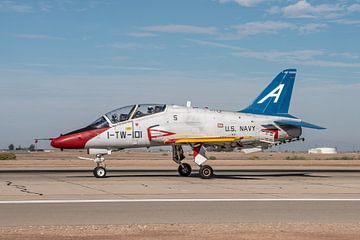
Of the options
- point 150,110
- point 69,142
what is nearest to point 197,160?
point 150,110

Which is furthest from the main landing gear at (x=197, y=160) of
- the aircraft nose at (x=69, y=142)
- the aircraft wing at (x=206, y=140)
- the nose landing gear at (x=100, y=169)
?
the aircraft nose at (x=69, y=142)

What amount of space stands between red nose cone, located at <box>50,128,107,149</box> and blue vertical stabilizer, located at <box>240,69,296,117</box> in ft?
27.3

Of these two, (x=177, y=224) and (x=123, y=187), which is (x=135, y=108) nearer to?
(x=123, y=187)

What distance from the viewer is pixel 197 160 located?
28.1m

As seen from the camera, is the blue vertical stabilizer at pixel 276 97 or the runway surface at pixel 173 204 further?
the blue vertical stabilizer at pixel 276 97

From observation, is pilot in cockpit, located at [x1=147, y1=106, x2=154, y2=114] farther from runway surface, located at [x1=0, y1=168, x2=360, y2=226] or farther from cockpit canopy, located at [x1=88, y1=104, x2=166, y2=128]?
runway surface, located at [x1=0, y1=168, x2=360, y2=226]

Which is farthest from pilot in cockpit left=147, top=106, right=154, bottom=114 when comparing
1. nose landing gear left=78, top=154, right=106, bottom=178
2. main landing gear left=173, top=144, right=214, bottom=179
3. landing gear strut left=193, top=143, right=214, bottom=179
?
nose landing gear left=78, top=154, right=106, bottom=178

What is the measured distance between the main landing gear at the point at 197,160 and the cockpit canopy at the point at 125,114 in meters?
2.51

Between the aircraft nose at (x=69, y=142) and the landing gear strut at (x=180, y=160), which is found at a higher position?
the aircraft nose at (x=69, y=142)

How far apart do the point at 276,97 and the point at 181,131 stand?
5.91 m

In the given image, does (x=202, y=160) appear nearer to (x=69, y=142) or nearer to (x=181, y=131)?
(x=181, y=131)

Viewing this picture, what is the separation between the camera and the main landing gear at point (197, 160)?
2756 cm

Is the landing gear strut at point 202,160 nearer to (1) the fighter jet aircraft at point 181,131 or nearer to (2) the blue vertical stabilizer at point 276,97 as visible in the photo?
(1) the fighter jet aircraft at point 181,131

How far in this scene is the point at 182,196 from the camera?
1839 centimetres
